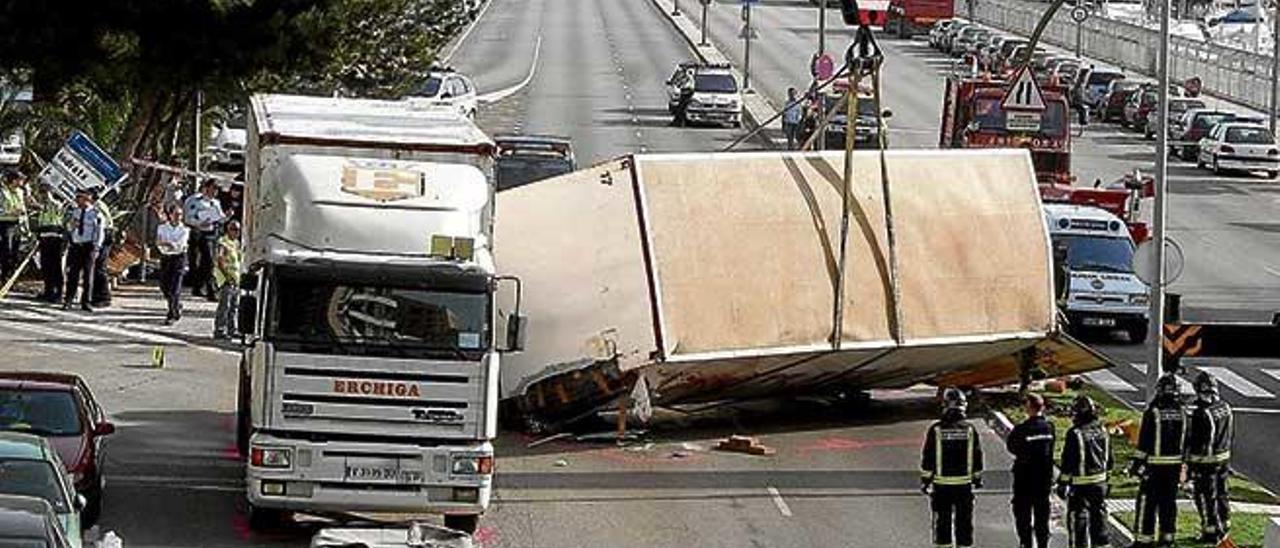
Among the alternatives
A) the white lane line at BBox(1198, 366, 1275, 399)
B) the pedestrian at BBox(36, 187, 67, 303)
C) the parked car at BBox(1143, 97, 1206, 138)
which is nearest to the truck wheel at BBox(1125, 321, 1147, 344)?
the white lane line at BBox(1198, 366, 1275, 399)

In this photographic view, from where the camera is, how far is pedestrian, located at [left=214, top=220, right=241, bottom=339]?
33.3 meters

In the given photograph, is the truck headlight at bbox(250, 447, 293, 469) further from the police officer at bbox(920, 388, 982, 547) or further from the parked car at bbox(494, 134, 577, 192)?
the parked car at bbox(494, 134, 577, 192)

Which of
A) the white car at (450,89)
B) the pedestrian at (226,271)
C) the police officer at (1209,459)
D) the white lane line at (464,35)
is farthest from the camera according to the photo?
the white lane line at (464,35)

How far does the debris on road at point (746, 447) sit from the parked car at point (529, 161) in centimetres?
1428

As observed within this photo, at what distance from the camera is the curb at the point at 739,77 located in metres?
70.4

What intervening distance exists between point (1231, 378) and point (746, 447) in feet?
33.9

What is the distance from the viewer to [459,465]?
22.8 meters

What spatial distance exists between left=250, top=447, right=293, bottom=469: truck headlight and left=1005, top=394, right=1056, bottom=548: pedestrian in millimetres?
6198

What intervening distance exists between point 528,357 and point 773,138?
41.9 m

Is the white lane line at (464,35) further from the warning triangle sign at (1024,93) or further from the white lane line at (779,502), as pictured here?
the white lane line at (779,502)

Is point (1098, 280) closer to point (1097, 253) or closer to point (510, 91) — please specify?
point (1097, 253)

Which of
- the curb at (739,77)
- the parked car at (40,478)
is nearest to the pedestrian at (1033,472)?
the parked car at (40,478)

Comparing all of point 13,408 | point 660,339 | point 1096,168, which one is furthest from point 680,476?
point 1096,168

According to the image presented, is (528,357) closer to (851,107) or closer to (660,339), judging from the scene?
(660,339)
